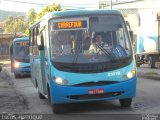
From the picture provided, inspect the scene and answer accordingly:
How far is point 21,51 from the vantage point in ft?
105

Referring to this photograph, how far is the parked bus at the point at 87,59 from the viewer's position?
12242 mm

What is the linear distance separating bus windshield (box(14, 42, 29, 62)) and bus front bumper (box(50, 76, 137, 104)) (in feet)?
63.6

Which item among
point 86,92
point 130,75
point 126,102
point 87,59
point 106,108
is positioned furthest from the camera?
point 106,108

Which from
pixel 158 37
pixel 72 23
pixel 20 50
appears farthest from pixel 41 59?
pixel 158 37

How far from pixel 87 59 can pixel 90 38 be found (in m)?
0.71

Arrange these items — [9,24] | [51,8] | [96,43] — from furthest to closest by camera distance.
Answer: [9,24] < [51,8] < [96,43]

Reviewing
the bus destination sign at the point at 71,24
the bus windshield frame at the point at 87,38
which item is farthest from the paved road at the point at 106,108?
the bus destination sign at the point at 71,24

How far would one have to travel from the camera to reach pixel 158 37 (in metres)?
34.1

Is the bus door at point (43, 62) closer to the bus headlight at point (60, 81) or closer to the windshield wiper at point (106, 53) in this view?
the bus headlight at point (60, 81)

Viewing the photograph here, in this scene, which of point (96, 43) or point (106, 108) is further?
point (106, 108)

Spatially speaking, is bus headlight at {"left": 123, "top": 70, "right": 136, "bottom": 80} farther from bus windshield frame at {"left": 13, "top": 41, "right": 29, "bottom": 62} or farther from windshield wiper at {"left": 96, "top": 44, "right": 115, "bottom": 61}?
bus windshield frame at {"left": 13, "top": 41, "right": 29, "bottom": 62}

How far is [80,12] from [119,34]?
1.17 m

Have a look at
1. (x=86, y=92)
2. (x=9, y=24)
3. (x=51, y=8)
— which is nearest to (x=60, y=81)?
(x=86, y=92)

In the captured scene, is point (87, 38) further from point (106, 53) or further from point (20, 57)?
point (20, 57)
